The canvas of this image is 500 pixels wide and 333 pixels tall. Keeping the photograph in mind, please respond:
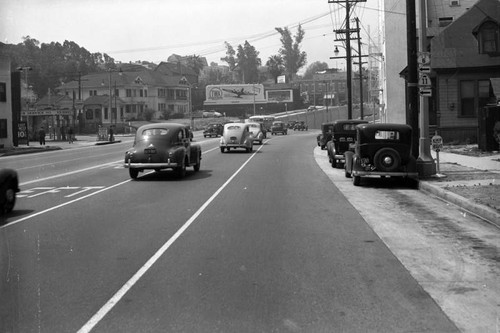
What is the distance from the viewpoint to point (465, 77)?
108 ft

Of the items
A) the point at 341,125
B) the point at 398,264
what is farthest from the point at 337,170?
the point at 398,264

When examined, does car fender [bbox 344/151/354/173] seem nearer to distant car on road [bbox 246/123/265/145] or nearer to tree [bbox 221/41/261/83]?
distant car on road [bbox 246/123/265/145]

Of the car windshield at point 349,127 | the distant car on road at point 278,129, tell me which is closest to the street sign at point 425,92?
the car windshield at point 349,127

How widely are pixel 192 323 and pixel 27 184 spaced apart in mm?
14344

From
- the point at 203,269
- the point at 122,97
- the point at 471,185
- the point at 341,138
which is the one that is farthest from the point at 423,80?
the point at 122,97

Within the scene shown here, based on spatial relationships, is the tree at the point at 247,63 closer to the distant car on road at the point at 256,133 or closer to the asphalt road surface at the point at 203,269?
the distant car on road at the point at 256,133

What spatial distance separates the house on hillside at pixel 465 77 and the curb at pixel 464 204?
18130 millimetres

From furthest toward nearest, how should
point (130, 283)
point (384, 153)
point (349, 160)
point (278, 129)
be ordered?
point (278, 129) → point (349, 160) → point (384, 153) → point (130, 283)

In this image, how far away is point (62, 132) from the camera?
63156mm

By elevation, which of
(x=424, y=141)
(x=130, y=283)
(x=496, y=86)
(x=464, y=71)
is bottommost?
(x=130, y=283)

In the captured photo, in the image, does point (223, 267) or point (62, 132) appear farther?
point (62, 132)

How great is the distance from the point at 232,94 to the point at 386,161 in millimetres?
123324

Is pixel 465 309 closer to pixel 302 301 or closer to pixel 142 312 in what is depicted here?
pixel 302 301

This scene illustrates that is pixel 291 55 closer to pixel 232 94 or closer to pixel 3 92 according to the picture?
pixel 232 94
